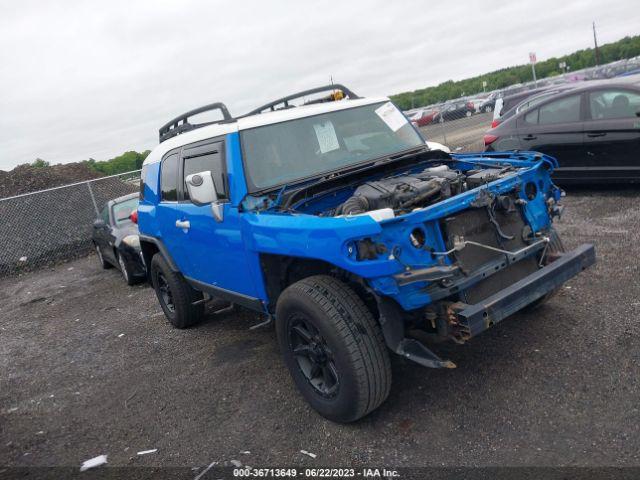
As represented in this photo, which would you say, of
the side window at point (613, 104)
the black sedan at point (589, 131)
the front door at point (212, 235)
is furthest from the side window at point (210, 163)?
the side window at point (613, 104)

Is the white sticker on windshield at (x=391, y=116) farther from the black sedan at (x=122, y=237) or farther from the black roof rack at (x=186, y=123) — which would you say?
the black sedan at (x=122, y=237)

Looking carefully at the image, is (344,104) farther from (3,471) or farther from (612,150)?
(612,150)

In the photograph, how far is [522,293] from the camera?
3480mm

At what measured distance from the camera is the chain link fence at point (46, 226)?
1294 cm

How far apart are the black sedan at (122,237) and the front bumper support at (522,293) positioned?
19.7 feet

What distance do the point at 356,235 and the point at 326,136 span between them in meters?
1.67

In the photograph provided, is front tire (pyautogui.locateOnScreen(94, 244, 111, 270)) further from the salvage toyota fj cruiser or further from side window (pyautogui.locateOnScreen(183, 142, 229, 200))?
side window (pyautogui.locateOnScreen(183, 142, 229, 200))

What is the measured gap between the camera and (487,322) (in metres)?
3.25

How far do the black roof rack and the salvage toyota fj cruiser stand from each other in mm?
37

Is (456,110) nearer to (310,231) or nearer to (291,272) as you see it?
(291,272)

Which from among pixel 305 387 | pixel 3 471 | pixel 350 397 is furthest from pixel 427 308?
pixel 3 471

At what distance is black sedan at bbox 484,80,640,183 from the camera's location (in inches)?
294

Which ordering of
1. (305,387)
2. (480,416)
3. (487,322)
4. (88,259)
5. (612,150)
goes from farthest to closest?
(88,259) → (612,150) → (305,387) → (480,416) → (487,322)

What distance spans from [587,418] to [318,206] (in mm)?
2224
